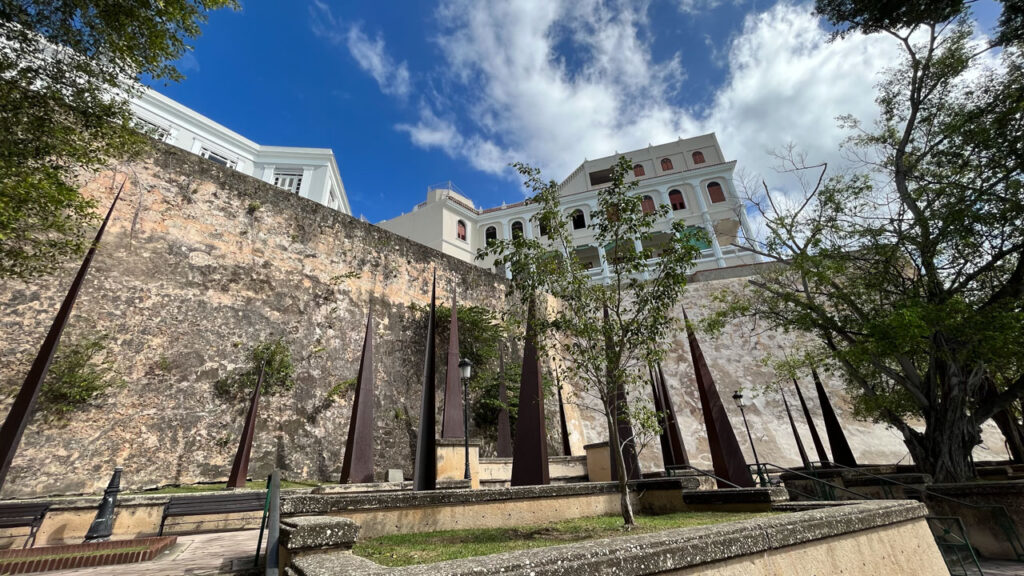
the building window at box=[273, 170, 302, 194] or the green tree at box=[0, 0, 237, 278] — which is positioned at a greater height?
the building window at box=[273, 170, 302, 194]

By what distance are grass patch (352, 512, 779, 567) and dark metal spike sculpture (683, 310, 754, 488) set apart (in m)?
1.48

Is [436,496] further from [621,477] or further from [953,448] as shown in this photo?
[953,448]

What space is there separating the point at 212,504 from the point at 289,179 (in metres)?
21.0

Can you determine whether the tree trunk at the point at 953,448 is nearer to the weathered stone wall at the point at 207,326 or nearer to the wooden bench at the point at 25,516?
the weathered stone wall at the point at 207,326

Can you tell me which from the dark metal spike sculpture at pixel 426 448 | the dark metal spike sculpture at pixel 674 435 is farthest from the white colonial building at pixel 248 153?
the dark metal spike sculpture at pixel 674 435

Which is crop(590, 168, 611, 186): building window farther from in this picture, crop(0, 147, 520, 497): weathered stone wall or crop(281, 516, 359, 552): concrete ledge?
crop(281, 516, 359, 552): concrete ledge

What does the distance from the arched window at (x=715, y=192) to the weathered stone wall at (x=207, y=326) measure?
80.7 feet

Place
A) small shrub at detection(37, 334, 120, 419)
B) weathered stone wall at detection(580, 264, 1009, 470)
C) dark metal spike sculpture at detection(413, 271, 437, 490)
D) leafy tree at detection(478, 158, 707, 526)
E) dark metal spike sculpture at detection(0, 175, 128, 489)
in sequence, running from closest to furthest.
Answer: dark metal spike sculpture at detection(0, 175, 128, 489) → dark metal spike sculpture at detection(413, 271, 437, 490) → leafy tree at detection(478, 158, 707, 526) → small shrub at detection(37, 334, 120, 419) → weathered stone wall at detection(580, 264, 1009, 470)

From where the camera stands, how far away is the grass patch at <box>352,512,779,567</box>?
11.3 feet

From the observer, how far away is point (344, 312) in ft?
46.0

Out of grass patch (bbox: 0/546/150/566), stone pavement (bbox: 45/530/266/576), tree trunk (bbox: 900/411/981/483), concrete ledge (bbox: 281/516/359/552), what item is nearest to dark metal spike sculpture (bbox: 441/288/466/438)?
stone pavement (bbox: 45/530/266/576)

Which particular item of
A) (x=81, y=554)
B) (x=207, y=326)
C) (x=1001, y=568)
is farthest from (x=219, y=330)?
(x=1001, y=568)

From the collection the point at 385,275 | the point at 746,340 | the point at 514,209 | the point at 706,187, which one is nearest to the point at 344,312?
the point at 385,275

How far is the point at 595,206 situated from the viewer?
31734 mm
